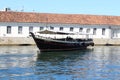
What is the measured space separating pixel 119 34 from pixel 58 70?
50804 millimetres

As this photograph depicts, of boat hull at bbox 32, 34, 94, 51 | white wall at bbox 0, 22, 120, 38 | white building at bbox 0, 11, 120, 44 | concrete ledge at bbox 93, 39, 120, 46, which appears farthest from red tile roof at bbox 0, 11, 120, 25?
boat hull at bbox 32, 34, 94, 51

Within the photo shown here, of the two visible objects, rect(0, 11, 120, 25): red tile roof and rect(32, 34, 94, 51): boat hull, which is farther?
rect(0, 11, 120, 25): red tile roof

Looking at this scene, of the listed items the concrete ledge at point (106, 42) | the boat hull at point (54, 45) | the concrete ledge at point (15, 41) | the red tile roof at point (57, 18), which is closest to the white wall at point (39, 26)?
the red tile roof at point (57, 18)

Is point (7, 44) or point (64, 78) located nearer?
point (64, 78)

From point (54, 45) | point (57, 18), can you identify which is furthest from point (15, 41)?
point (54, 45)

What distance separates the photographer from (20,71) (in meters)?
32.6

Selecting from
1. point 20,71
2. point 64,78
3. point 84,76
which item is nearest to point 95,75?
point 84,76

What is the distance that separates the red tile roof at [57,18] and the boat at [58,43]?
13661 millimetres

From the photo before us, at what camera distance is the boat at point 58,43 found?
56562mm

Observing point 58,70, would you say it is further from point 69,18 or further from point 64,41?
point 69,18

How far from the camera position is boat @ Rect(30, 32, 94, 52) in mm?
56562

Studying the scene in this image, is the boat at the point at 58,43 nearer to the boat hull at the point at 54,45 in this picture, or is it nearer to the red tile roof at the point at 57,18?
the boat hull at the point at 54,45

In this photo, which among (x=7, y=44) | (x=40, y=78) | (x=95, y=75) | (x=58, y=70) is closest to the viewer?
(x=40, y=78)

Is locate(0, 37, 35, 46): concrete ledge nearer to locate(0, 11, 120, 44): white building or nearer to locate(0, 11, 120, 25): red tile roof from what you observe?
locate(0, 11, 120, 44): white building
